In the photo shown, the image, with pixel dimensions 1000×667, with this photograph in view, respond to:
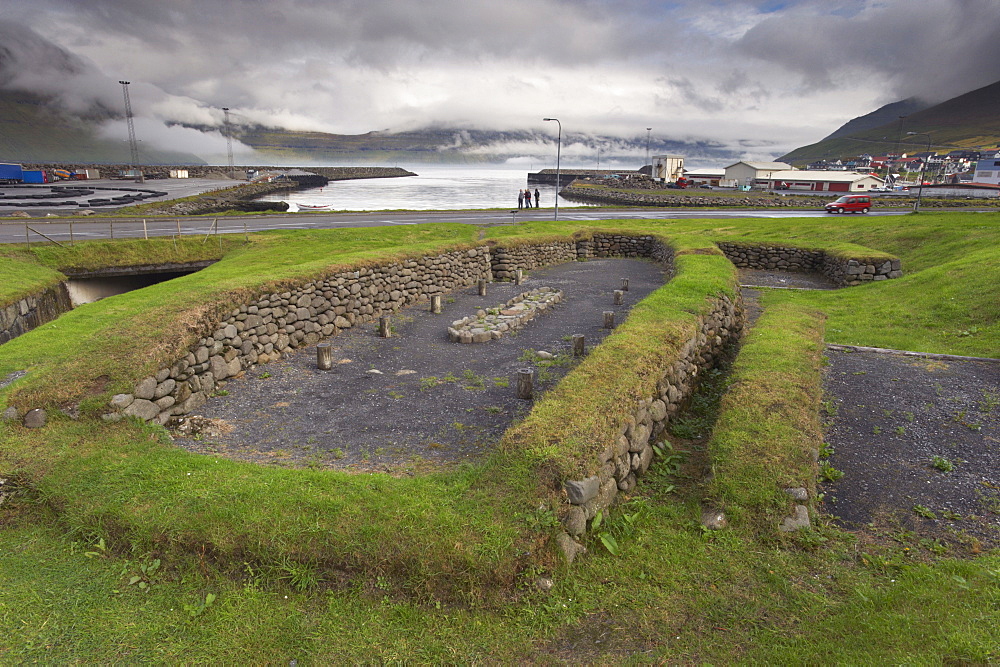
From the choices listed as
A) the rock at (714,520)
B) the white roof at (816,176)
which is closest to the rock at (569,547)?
the rock at (714,520)

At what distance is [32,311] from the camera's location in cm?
1941

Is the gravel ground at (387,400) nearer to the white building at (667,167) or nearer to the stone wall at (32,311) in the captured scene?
the stone wall at (32,311)

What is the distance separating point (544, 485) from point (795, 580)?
2.97m

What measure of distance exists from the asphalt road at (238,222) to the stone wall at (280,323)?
1528 cm

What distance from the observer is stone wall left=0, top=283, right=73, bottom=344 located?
17.4 metres

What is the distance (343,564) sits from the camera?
6145mm

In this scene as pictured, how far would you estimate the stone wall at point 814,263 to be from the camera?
23422 mm

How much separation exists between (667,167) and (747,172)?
18.4 meters

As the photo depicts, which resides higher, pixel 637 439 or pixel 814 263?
pixel 814 263

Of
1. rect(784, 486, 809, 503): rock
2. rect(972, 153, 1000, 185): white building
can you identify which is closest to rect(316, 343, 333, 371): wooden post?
rect(784, 486, 809, 503): rock

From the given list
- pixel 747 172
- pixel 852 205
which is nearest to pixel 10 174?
pixel 852 205

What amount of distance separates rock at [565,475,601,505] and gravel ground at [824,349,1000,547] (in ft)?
11.0

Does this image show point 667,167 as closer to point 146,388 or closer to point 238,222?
point 238,222

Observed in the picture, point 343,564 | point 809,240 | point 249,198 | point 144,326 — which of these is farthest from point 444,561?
point 249,198
